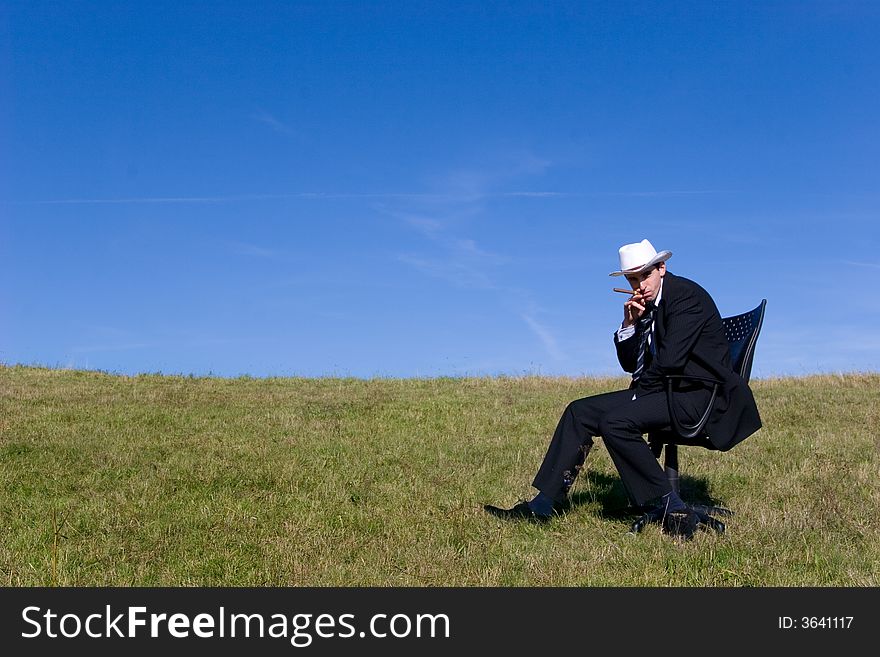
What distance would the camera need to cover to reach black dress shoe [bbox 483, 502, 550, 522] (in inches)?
316

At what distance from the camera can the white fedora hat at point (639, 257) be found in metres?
7.61

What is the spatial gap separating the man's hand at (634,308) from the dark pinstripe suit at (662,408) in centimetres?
16

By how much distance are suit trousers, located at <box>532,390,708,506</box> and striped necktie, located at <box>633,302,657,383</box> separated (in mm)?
307

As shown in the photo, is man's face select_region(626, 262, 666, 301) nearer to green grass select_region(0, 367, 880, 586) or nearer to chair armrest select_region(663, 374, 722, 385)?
chair armrest select_region(663, 374, 722, 385)

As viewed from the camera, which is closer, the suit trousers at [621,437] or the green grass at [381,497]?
the green grass at [381,497]

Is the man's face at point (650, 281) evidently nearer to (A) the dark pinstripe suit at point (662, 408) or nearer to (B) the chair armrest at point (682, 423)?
→ (A) the dark pinstripe suit at point (662, 408)

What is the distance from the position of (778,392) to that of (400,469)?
34.5 ft

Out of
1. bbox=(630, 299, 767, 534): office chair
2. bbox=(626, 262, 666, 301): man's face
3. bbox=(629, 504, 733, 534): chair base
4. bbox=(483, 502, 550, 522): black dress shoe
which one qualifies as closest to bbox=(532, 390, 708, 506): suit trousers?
bbox=(630, 299, 767, 534): office chair

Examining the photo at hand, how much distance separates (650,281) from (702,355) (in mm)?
811

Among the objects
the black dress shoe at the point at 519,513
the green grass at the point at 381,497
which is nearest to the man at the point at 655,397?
the black dress shoe at the point at 519,513

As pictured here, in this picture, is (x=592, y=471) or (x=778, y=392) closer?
(x=592, y=471)
